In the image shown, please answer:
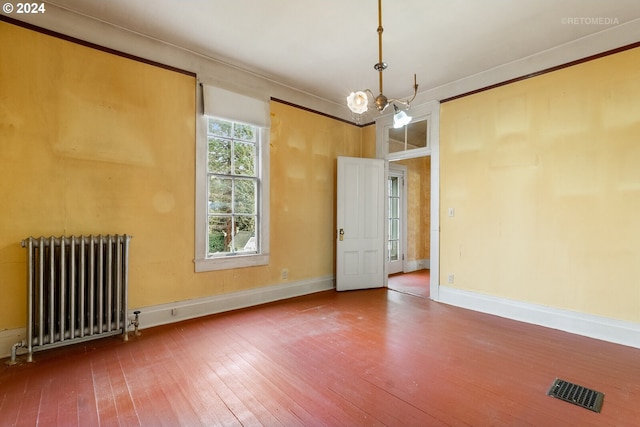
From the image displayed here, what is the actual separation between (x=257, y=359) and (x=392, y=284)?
3502 millimetres

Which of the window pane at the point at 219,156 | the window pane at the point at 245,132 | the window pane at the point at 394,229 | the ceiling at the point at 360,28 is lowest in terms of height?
the window pane at the point at 394,229

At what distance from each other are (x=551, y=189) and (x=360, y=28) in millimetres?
2771

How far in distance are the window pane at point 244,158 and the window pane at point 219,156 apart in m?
0.09

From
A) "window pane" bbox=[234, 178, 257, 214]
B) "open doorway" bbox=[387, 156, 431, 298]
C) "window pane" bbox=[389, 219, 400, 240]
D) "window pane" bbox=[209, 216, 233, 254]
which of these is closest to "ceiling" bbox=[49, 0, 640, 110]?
"window pane" bbox=[234, 178, 257, 214]

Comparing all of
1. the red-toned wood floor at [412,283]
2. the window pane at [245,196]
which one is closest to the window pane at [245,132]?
the window pane at [245,196]

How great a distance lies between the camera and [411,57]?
3.53 meters

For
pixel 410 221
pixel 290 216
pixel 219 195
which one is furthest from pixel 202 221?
pixel 410 221

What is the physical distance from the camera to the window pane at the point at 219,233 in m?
3.73

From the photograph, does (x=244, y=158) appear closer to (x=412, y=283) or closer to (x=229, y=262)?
(x=229, y=262)

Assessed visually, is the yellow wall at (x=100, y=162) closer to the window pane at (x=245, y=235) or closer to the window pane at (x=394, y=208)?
the window pane at (x=245, y=235)

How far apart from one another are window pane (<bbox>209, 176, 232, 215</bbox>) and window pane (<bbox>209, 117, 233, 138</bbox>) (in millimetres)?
574

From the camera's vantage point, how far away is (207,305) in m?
3.64

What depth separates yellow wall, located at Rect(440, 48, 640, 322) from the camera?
2.96 m

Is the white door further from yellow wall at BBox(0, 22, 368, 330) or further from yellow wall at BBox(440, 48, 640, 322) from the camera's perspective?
yellow wall at BBox(0, 22, 368, 330)
